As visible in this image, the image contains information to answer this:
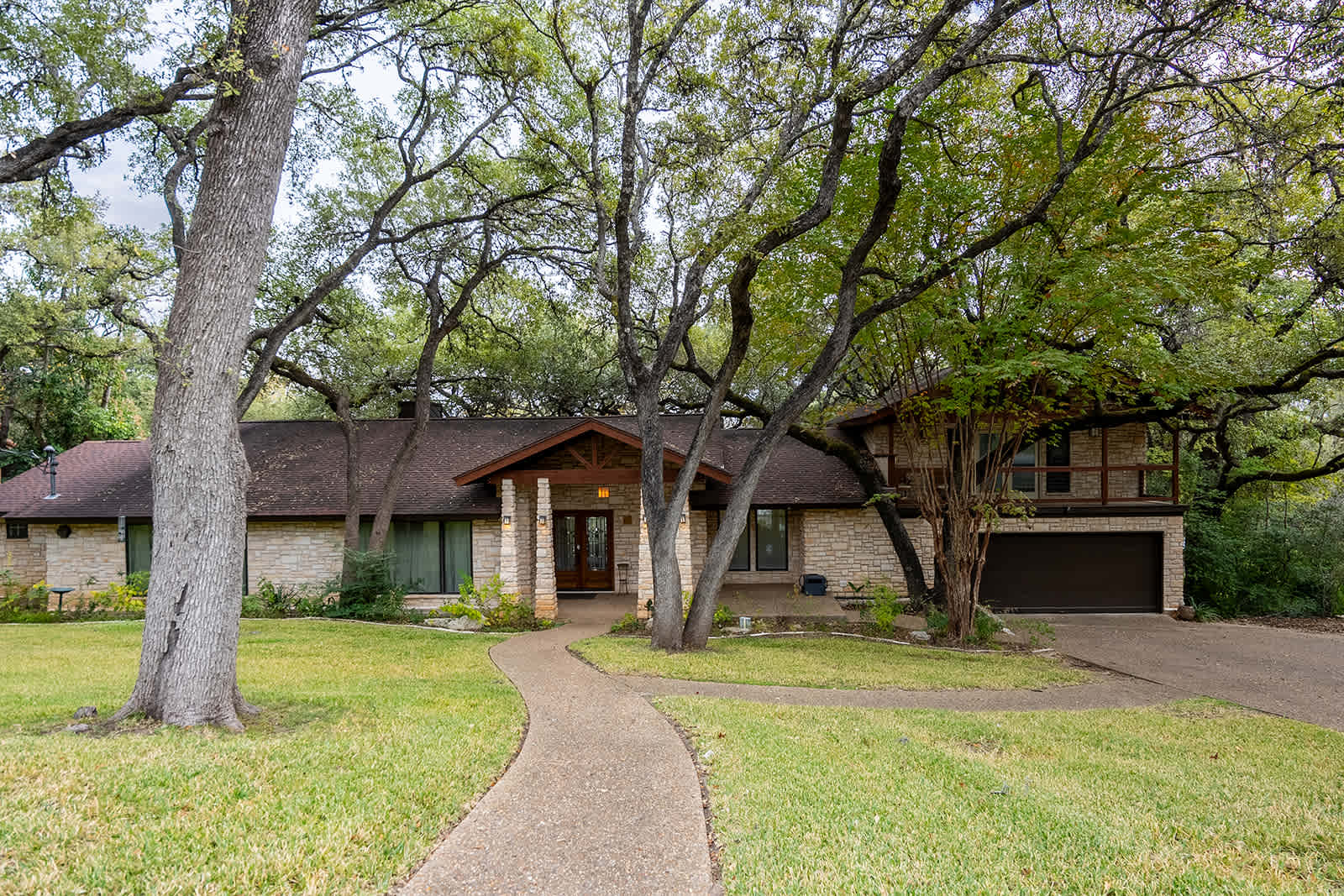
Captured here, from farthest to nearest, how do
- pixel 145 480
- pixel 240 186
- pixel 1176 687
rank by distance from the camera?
pixel 145 480 → pixel 1176 687 → pixel 240 186

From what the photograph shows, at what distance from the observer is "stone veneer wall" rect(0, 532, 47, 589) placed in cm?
1633

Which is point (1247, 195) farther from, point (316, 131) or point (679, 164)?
point (316, 131)

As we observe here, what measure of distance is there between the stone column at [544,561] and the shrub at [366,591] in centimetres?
286

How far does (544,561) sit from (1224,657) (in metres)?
12.0

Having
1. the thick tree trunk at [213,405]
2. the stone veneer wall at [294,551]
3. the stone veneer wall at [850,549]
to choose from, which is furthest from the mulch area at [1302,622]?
the stone veneer wall at [294,551]

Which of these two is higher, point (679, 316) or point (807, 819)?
point (679, 316)

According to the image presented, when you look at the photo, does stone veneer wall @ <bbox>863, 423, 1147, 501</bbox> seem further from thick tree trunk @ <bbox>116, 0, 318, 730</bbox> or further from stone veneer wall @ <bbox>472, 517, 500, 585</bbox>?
thick tree trunk @ <bbox>116, 0, 318, 730</bbox>

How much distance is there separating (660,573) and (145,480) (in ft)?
45.8

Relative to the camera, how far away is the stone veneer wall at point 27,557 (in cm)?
1633

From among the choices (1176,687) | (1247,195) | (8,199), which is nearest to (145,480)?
(8,199)

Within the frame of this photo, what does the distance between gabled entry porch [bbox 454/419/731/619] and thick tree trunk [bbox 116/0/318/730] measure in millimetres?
7644

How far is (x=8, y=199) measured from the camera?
9219mm

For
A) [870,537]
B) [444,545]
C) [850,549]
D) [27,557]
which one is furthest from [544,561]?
[27,557]

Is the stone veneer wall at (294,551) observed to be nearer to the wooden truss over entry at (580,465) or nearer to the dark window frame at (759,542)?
the wooden truss over entry at (580,465)
